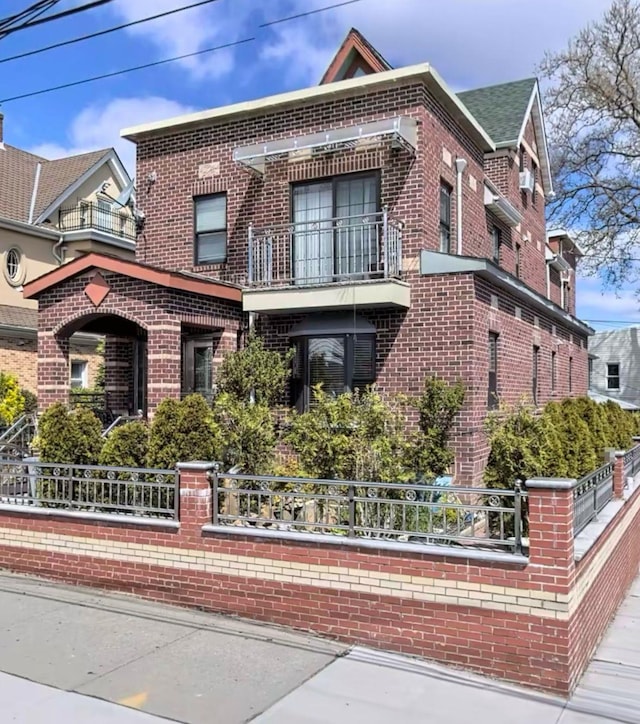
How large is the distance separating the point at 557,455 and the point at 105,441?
5224 millimetres

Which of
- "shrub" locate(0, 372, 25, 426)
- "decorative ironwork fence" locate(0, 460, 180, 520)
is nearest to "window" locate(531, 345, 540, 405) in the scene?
"decorative ironwork fence" locate(0, 460, 180, 520)

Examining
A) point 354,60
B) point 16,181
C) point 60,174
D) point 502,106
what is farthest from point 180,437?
point 60,174

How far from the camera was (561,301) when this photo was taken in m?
23.5

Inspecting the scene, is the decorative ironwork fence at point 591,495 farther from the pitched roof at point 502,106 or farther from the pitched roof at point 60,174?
the pitched roof at point 60,174

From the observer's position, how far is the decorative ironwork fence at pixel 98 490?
275 inches

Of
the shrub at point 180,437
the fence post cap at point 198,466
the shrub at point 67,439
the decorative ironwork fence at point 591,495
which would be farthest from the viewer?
the shrub at point 67,439

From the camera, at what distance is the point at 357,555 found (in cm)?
588

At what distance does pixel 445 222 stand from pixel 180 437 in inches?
258

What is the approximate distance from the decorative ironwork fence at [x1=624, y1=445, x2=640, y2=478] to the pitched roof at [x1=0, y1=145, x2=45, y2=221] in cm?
1908

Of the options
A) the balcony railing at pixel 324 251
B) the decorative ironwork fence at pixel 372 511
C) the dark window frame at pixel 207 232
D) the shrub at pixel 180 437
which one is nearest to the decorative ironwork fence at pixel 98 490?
the shrub at pixel 180 437

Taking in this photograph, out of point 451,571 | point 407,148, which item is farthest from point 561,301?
point 451,571

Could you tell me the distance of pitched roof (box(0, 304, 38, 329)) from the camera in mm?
19545

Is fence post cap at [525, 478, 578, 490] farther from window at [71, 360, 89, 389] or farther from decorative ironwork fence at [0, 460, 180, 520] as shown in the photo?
window at [71, 360, 89, 389]

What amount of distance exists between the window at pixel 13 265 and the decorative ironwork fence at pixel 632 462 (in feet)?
59.4
